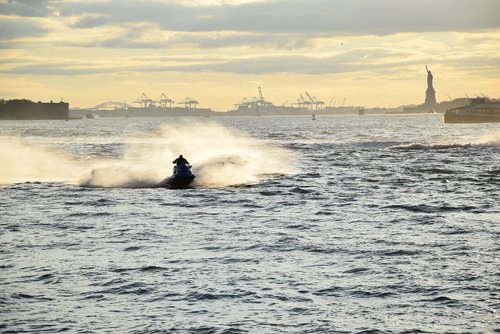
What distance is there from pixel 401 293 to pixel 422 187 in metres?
29.8

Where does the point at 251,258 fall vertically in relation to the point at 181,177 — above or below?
below

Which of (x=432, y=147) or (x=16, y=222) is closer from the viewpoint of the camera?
(x=16, y=222)

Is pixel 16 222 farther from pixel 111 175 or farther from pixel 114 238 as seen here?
pixel 111 175

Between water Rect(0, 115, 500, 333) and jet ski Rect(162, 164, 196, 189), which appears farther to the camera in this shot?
jet ski Rect(162, 164, 196, 189)

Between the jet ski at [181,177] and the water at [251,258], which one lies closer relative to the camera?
the water at [251,258]

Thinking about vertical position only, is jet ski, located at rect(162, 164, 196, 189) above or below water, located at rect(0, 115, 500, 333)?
above

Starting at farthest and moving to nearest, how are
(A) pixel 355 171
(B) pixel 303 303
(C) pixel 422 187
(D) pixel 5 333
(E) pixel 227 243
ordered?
(A) pixel 355 171 < (C) pixel 422 187 < (E) pixel 227 243 < (B) pixel 303 303 < (D) pixel 5 333

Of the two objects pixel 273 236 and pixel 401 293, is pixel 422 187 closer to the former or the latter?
pixel 273 236

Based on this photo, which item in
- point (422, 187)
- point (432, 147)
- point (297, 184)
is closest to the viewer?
point (422, 187)

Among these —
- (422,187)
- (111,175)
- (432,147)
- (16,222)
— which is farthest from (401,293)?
(432,147)

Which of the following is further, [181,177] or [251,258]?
[181,177]

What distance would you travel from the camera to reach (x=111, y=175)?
54.6 metres

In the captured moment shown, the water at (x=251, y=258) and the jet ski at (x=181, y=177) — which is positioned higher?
the jet ski at (x=181, y=177)

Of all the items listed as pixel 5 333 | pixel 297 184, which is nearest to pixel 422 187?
pixel 297 184
